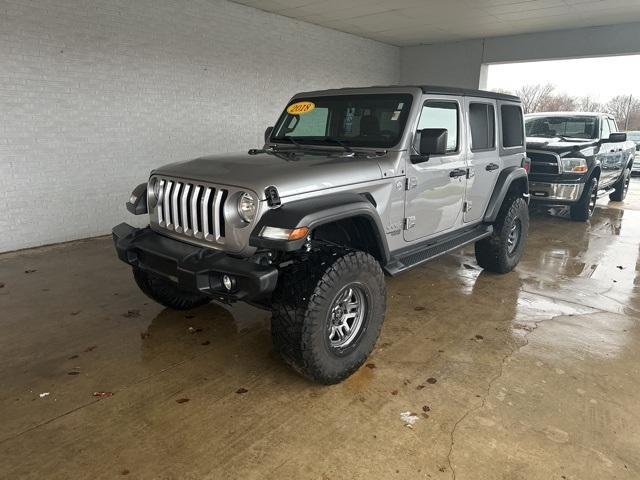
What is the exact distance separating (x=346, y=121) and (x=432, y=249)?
130 centimetres

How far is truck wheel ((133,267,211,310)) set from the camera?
142 inches

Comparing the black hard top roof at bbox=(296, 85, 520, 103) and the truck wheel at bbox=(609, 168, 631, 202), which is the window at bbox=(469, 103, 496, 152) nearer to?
the black hard top roof at bbox=(296, 85, 520, 103)

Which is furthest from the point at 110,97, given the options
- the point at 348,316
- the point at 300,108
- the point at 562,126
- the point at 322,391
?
the point at 562,126

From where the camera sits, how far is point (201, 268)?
2572 millimetres

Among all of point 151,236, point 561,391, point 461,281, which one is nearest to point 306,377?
point 151,236

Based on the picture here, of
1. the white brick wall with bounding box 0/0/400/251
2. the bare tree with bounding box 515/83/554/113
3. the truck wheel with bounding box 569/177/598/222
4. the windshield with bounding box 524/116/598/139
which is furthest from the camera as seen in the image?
the bare tree with bounding box 515/83/554/113

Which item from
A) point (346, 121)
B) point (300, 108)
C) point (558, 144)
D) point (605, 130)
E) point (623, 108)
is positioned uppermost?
point (623, 108)

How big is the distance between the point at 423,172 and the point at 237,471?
8.11 feet

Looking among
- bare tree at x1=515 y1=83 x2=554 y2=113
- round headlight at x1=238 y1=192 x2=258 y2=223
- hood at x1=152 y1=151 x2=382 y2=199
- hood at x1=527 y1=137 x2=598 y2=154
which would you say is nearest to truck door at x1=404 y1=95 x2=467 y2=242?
hood at x1=152 y1=151 x2=382 y2=199

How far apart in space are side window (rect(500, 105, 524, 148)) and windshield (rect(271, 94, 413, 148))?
1.78 metres

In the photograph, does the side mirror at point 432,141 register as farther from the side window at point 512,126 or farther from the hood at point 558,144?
the hood at point 558,144

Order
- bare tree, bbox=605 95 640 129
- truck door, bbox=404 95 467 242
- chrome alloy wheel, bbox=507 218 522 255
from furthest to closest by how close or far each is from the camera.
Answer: bare tree, bbox=605 95 640 129
chrome alloy wheel, bbox=507 218 522 255
truck door, bbox=404 95 467 242

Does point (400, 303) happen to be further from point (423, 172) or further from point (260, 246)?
point (260, 246)

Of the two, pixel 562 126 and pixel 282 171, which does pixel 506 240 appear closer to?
pixel 282 171
